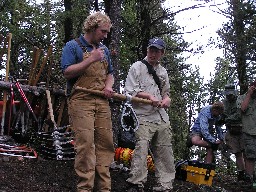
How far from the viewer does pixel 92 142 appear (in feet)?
14.9

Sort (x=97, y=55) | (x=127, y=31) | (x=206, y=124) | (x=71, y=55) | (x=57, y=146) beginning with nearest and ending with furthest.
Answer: (x=97, y=55) < (x=71, y=55) < (x=57, y=146) < (x=206, y=124) < (x=127, y=31)

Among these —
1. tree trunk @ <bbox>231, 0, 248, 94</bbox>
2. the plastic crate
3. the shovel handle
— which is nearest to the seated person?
the plastic crate

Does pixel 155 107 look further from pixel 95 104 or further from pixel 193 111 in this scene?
pixel 193 111

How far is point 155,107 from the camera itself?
5.70 meters

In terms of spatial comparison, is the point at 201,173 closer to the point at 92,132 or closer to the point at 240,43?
the point at 92,132

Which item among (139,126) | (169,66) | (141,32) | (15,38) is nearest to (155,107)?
(139,126)

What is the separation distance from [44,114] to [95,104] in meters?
4.09

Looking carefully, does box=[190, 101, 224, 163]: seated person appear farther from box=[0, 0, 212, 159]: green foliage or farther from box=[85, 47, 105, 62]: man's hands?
box=[0, 0, 212, 159]: green foliage

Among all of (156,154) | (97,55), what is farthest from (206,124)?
(97,55)

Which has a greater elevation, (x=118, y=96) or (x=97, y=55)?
(x=97, y=55)

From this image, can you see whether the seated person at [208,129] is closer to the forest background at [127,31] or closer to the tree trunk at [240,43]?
the forest background at [127,31]

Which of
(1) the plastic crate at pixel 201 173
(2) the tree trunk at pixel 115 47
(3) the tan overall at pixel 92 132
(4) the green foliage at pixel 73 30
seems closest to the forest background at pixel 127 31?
(4) the green foliage at pixel 73 30

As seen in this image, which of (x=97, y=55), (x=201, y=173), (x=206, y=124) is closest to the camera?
(x=97, y=55)

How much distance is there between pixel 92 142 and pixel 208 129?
3938 mm
